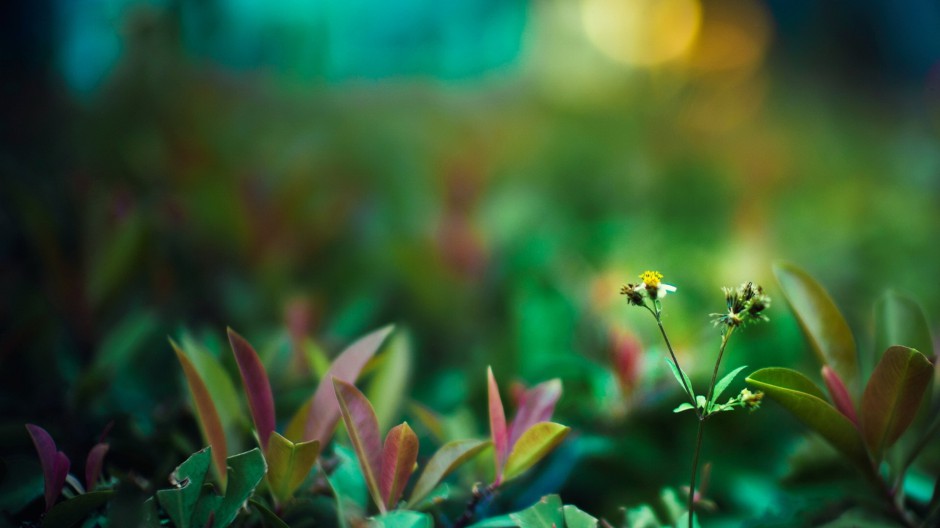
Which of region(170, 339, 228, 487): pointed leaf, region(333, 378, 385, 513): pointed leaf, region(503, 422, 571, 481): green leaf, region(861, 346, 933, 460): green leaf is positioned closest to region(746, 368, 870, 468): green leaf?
region(861, 346, 933, 460): green leaf

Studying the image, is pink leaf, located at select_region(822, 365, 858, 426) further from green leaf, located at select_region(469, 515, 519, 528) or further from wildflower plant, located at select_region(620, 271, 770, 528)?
green leaf, located at select_region(469, 515, 519, 528)

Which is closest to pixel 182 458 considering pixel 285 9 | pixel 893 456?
pixel 893 456

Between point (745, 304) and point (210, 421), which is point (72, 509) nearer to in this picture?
point (210, 421)

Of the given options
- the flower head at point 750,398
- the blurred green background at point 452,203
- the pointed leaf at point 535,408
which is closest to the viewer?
the flower head at point 750,398

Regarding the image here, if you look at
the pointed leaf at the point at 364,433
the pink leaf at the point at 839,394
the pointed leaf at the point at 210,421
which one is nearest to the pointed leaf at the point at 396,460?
the pointed leaf at the point at 364,433

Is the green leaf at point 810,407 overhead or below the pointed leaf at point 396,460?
overhead

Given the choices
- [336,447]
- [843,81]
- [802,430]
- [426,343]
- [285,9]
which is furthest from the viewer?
[843,81]

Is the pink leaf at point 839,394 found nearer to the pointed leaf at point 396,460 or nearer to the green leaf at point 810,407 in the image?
the green leaf at point 810,407

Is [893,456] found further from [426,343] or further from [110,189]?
[110,189]
